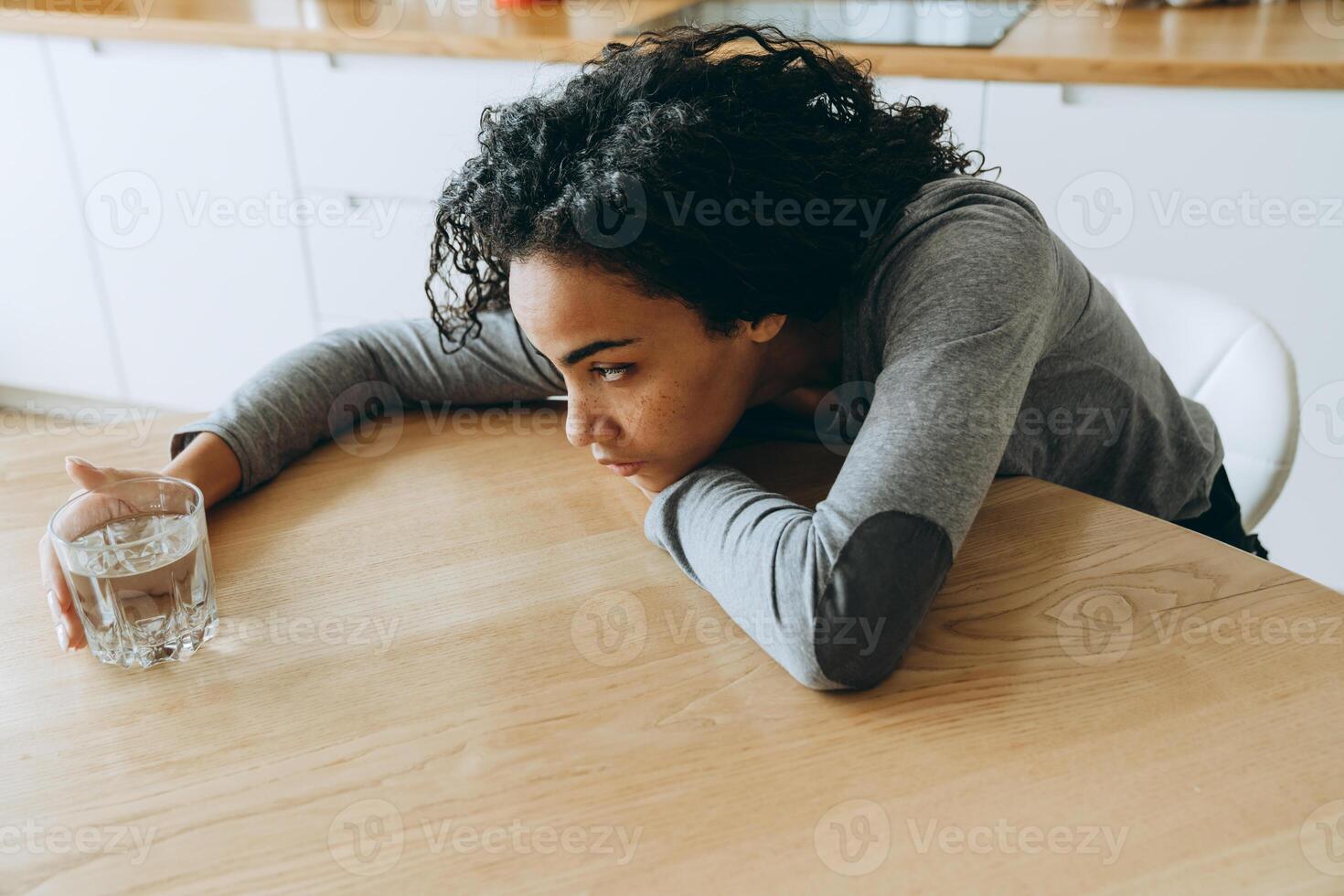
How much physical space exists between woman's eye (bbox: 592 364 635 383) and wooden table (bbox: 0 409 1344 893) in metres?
0.11

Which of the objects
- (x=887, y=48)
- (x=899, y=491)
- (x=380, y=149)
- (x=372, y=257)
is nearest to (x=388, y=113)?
(x=380, y=149)

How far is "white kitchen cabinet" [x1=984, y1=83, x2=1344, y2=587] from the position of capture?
5.65 feet

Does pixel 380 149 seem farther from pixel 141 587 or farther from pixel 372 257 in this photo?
pixel 141 587

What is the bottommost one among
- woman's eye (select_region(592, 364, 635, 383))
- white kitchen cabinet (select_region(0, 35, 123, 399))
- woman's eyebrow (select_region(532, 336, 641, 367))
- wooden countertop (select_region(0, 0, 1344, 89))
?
white kitchen cabinet (select_region(0, 35, 123, 399))

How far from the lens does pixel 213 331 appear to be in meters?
2.59

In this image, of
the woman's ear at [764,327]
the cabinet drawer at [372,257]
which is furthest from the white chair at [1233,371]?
the cabinet drawer at [372,257]

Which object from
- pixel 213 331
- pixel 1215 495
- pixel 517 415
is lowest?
pixel 213 331

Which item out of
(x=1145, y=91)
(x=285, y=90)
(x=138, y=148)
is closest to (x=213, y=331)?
(x=138, y=148)

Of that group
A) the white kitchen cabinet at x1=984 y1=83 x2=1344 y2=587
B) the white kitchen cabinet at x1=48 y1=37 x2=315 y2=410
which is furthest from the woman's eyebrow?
the white kitchen cabinet at x1=48 y1=37 x2=315 y2=410

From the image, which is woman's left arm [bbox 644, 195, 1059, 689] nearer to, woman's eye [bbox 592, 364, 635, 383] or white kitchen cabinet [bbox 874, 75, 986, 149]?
woman's eye [bbox 592, 364, 635, 383]

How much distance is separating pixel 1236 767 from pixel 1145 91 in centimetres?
139

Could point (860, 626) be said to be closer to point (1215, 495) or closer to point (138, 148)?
point (1215, 495)

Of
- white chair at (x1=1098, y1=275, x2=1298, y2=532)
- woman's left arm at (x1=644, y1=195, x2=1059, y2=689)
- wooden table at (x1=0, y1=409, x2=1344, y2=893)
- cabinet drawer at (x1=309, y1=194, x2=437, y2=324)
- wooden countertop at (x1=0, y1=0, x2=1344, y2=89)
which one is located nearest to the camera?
wooden table at (x1=0, y1=409, x2=1344, y2=893)

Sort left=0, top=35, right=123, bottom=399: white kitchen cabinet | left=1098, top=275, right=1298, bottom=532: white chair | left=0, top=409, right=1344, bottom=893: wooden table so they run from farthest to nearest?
left=0, top=35, right=123, bottom=399: white kitchen cabinet < left=1098, top=275, right=1298, bottom=532: white chair < left=0, top=409, right=1344, bottom=893: wooden table
